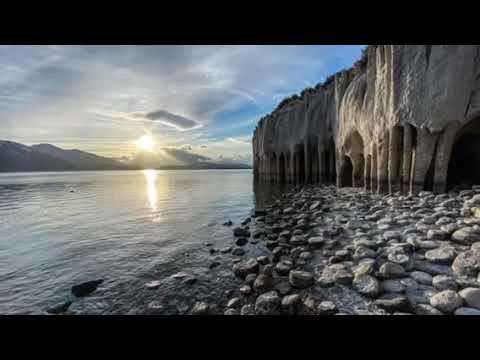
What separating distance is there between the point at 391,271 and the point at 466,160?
42.8ft

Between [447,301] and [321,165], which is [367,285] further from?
[321,165]

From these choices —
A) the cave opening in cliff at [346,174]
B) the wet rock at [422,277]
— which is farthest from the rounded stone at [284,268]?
the cave opening in cliff at [346,174]

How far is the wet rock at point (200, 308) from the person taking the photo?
158 inches

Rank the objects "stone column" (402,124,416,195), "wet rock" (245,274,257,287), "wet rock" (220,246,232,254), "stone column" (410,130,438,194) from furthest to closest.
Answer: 1. "stone column" (402,124,416,195)
2. "stone column" (410,130,438,194)
3. "wet rock" (220,246,232,254)
4. "wet rock" (245,274,257,287)

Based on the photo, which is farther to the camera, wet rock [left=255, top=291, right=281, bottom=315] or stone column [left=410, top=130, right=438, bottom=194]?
stone column [left=410, top=130, right=438, bottom=194]

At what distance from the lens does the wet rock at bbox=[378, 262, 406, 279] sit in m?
3.88

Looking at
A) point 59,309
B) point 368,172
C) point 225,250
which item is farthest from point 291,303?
point 368,172

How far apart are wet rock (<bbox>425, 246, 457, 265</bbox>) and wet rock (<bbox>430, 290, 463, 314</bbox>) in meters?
1.35

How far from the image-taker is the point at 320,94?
85.1 ft

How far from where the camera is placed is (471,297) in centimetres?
294

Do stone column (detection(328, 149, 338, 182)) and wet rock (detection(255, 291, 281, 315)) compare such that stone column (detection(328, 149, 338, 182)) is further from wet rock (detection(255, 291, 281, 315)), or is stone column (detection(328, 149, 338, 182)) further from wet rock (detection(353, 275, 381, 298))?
wet rock (detection(255, 291, 281, 315))

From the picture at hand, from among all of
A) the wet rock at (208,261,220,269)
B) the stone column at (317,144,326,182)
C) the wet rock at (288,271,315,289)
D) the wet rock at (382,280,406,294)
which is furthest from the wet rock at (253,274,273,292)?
the stone column at (317,144,326,182)

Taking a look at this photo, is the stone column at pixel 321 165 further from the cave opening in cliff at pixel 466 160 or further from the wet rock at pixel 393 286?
the wet rock at pixel 393 286
